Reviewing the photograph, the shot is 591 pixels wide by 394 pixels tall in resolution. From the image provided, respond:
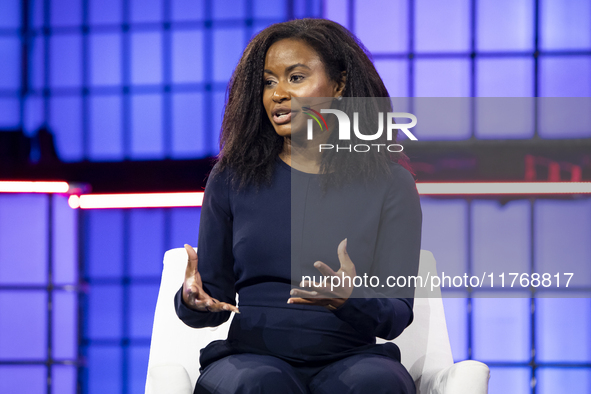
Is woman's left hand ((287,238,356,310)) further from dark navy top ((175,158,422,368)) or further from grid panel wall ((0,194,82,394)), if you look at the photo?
grid panel wall ((0,194,82,394))

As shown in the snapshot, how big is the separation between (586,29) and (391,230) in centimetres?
198

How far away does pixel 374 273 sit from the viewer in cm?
134

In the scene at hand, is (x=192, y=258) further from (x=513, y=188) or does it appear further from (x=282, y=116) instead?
(x=513, y=188)

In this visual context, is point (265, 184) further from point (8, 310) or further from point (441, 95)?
point (8, 310)

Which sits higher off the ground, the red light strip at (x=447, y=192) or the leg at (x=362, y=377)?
the red light strip at (x=447, y=192)

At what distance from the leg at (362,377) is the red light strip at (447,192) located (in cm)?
139

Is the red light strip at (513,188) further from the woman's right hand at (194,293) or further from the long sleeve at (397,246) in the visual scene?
the woman's right hand at (194,293)

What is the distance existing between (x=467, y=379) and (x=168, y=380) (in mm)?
739

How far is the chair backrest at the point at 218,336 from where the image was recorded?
1.66 metres

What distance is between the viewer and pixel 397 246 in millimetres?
1308

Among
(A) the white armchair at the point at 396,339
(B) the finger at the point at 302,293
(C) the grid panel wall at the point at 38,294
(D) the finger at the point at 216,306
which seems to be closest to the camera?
(B) the finger at the point at 302,293

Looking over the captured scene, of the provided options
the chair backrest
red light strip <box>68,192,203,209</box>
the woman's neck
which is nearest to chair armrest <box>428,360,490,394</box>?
the chair backrest

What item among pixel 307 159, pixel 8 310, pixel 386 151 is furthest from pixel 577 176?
pixel 8 310

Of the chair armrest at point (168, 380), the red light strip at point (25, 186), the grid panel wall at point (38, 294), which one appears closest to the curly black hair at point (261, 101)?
the chair armrest at point (168, 380)
